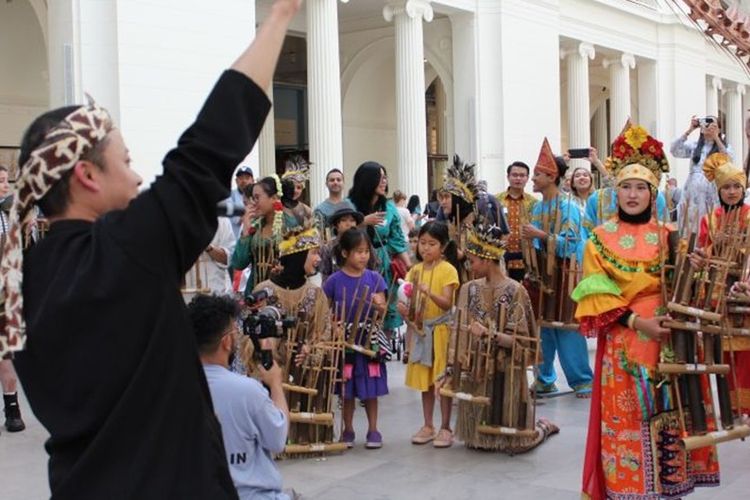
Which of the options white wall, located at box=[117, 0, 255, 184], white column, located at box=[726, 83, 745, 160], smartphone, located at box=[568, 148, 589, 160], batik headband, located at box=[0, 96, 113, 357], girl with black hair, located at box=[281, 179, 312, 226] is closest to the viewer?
batik headband, located at box=[0, 96, 113, 357]

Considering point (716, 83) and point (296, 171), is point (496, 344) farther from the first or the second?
point (716, 83)

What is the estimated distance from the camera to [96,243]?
66.7 inches

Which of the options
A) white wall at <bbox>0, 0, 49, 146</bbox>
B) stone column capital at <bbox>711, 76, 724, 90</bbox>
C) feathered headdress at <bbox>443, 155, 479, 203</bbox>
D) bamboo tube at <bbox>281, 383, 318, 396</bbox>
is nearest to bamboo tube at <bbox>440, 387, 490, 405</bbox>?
bamboo tube at <bbox>281, 383, 318, 396</bbox>

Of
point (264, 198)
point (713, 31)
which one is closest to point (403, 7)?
point (264, 198)

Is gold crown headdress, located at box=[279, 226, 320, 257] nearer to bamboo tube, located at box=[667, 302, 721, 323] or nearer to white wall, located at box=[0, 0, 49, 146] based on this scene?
bamboo tube, located at box=[667, 302, 721, 323]

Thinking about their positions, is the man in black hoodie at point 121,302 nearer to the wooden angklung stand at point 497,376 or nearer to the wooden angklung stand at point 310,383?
the wooden angklung stand at point 310,383

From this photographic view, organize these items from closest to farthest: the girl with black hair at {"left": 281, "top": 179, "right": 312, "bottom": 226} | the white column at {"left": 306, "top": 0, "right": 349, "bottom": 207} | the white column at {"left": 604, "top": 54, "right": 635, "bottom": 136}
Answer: the girl with black hair at {"left": 281, "top": 179, "right": 312, "bottom": 226} → the white column at {"left": 306, "top": 0, "right": 349, "bottom": 207} → the white column at {"left": 604, "top": 54, "right": 635, "bottom": 136}

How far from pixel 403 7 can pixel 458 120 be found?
2.99m

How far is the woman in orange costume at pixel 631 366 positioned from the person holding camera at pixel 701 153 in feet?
9.33

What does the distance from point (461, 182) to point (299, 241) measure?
246cm

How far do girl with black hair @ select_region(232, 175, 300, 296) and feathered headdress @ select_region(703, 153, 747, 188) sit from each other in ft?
10.1

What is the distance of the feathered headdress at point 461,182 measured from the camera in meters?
8.09

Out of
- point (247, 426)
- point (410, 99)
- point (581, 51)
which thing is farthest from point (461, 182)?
point (581, 51)

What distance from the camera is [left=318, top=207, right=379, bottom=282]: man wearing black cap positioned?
291 inches
